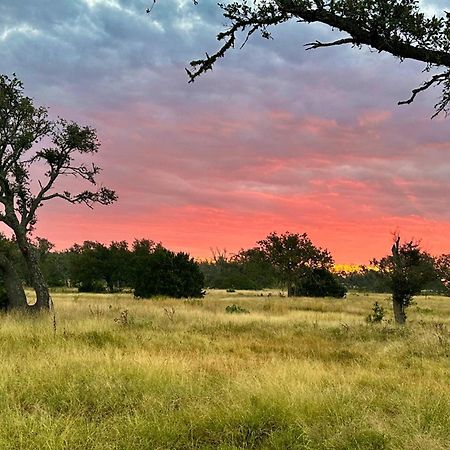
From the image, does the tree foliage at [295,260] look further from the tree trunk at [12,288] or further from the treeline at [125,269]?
the tree trunk at [12,288]

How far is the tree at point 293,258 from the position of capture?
186ft

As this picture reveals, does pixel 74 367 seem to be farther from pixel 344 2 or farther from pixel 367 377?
pixel 344 2

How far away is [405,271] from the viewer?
22.6m

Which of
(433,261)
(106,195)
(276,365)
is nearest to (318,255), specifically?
(433,261)

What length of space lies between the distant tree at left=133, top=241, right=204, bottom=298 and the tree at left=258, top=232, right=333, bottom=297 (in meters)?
12.9

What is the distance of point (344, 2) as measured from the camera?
4.74 meters

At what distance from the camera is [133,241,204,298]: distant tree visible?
45.2m

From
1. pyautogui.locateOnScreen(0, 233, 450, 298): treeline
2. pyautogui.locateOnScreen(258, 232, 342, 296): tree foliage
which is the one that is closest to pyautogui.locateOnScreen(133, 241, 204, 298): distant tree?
pyautogui.locateOnScreen(0, 233, 450, 298): treeline

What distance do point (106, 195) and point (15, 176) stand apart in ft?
13.9

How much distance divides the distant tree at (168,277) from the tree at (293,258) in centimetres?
1290

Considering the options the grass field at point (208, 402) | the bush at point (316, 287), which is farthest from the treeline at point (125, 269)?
the grass field at point (208, 402)

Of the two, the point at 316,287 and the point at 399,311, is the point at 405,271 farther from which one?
the point at 316,287

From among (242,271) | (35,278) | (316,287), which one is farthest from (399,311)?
(242,271)

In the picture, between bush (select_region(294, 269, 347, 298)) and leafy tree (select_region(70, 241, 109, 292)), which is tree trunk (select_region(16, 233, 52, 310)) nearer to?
bush (select_region(294, 269, 347, 298))
